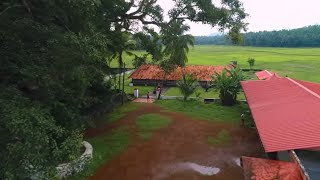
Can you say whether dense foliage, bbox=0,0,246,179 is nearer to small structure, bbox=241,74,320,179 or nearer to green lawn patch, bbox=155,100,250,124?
small structure, bbox=241,74,320,179

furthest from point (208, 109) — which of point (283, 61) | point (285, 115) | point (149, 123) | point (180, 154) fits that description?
point (283, 61)

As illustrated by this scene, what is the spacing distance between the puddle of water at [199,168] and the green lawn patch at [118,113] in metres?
8.44

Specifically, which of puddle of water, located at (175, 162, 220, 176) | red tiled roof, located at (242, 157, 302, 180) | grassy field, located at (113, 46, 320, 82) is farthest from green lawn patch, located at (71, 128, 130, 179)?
grassy field, located at (113, 46, 320, 82)

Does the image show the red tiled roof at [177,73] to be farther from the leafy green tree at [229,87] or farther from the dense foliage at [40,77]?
the dense foliage at [40,77]

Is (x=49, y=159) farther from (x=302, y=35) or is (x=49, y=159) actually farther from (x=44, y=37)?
(x=302, y=35)

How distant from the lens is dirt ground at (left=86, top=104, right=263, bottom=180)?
13.6 m

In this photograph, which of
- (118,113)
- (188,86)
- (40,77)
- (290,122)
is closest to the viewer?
(40,77)

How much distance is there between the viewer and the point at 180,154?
15969mm

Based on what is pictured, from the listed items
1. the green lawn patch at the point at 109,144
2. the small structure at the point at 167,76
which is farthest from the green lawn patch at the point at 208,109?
the small structure at the point at 167,76

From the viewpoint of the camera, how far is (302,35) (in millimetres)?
105625

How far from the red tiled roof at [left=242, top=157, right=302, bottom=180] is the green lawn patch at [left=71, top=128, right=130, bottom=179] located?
5.83 metres

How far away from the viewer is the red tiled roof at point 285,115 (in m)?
11.6

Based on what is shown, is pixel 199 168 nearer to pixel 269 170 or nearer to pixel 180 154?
pixel 180 154

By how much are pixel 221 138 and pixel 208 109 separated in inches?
276
